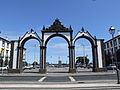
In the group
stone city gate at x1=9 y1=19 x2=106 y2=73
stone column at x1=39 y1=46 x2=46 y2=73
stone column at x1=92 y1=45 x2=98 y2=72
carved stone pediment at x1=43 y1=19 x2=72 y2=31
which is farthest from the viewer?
carved stone pediment at x1=43 y1=19 x2=72 y2=31

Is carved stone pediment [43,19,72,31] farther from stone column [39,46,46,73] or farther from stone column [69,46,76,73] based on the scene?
stone column [69,46,76,73]

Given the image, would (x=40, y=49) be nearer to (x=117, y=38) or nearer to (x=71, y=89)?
(x=71, y=89)

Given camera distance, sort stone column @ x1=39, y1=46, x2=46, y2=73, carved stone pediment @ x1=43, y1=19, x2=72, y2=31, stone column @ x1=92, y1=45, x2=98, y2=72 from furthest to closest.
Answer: carved stone pediment @ x1=43, y1=19, x2=72, y2=31 → stone column @ x1=92, y1=45, x2=98, y2=72 → stone column @ x1=39, y1=46, x2=46, y2=73

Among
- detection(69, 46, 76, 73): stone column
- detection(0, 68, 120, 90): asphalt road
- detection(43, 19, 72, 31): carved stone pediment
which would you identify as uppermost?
detection(43, 19, 72, 31): carved stone pediment

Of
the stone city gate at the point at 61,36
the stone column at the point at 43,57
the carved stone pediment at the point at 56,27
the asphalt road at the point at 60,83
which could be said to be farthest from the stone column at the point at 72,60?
the asphalt road at the point at 60,83

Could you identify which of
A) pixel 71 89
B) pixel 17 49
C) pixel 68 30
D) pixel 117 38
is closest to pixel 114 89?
pixel 71 89

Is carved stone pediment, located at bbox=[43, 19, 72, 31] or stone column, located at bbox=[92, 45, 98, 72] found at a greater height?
carved stone pediment, located at bbox=[43, 19, 72, 31]

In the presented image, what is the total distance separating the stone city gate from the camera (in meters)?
35.1

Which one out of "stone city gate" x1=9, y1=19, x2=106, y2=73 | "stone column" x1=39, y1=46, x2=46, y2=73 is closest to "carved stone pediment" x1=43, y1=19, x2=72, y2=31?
"stone city gate" x1=9, y1=19, x2=106, y2=73

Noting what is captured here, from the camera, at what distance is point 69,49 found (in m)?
35.8

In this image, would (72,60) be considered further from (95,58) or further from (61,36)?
(61,36)

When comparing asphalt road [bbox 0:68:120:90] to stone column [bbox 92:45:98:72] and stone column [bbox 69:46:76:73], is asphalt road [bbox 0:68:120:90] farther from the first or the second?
stone column [bbox 92:45:98:72]

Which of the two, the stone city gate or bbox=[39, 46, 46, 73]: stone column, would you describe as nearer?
bbox=[39, 46, 46, 73]: stone column

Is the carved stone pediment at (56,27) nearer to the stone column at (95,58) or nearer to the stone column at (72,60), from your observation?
the stone column at (72,60)
